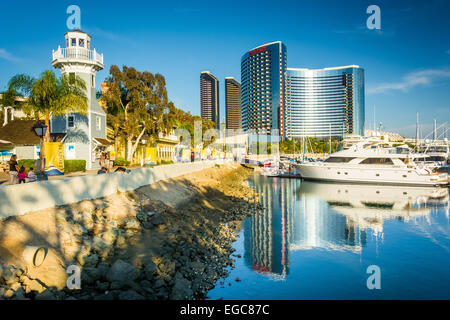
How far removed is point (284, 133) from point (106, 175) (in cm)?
16449

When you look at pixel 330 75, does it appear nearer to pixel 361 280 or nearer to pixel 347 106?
pixel 347 106

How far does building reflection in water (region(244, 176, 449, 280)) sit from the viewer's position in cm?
1545

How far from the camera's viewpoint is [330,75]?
186 m

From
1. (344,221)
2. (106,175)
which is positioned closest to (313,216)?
(344,221)

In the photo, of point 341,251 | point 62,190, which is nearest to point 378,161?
point 341,251

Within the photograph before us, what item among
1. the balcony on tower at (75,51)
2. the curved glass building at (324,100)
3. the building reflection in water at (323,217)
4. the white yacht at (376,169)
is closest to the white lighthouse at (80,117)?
the balcony on tower at (75,51)

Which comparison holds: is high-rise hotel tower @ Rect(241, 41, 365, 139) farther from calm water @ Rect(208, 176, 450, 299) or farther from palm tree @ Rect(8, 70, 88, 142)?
palm tree @ Rect(8, 70, 88, 142)

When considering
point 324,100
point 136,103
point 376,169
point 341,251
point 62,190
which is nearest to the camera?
point 62,190

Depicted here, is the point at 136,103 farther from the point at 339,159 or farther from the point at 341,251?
the point at 339,159

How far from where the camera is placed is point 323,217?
77.2ft

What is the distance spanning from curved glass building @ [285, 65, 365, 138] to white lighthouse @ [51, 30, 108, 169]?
159 meters

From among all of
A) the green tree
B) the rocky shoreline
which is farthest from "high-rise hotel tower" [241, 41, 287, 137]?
the rocky shoreline

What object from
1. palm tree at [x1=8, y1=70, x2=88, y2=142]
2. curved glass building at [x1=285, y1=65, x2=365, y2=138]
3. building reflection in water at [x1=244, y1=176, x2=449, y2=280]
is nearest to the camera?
building reflection in water at [x1=244, y1=176, x2=449, y2=280]

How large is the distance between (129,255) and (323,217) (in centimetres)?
1738
